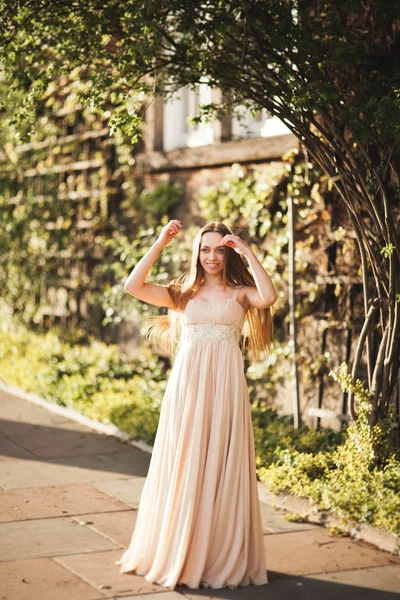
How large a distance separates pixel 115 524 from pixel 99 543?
0.39 meters

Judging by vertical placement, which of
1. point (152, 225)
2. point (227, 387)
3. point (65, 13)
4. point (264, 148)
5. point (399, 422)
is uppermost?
point (65, 13)

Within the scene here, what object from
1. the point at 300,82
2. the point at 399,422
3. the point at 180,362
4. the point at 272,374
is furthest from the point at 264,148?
the point at 180,362

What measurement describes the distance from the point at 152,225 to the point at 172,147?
37.2 inches

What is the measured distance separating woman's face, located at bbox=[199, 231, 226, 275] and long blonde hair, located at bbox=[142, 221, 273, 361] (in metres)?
0.02

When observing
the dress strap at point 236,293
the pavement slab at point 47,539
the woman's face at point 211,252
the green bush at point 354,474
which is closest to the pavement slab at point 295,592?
the green bush at point 354,474

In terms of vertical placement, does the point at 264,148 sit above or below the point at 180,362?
above

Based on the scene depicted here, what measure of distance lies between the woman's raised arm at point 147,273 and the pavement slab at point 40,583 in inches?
57.5

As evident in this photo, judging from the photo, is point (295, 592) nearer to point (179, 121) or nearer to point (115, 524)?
point (115, 524)

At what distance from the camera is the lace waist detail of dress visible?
466cm

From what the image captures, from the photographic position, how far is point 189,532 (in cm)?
442

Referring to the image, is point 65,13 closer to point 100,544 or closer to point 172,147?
point 100,544

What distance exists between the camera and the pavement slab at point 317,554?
15.8 ft

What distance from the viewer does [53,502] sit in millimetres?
5973

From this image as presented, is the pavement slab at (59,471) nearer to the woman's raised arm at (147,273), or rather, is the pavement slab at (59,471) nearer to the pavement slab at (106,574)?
the pavement slab at (106,574)
